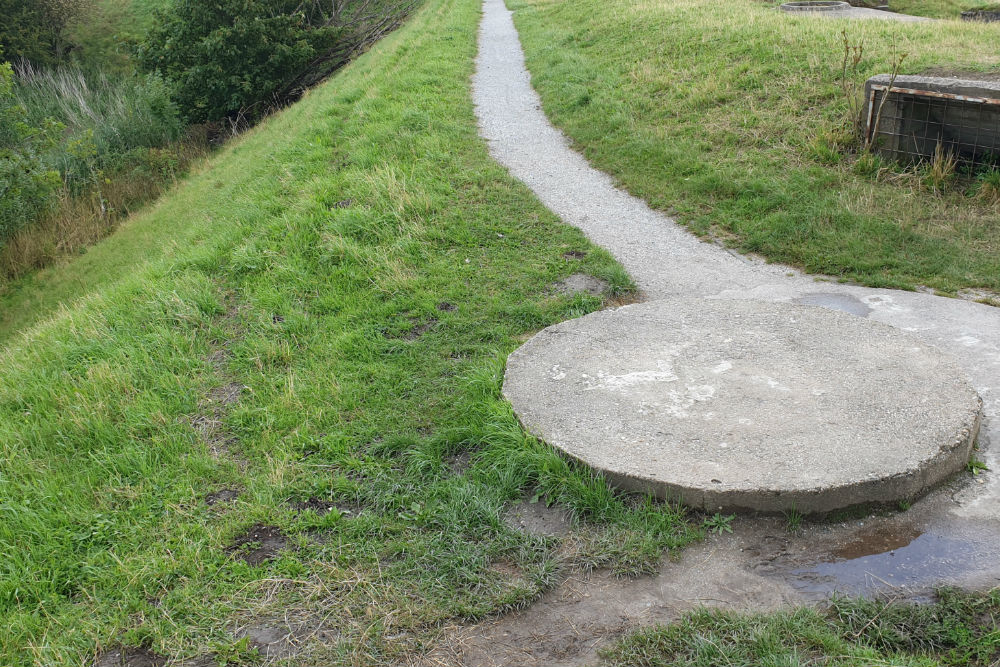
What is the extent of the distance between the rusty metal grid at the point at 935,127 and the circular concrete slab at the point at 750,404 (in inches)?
158

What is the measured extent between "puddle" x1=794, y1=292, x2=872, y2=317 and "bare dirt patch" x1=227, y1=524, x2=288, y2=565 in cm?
461

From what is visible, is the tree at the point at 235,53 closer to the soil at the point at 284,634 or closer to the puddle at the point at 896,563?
the soil at the point at 284,634

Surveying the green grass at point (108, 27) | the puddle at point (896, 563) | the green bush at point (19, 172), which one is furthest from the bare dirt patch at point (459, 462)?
the green grass at point (108, 27)

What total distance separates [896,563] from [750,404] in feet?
4.15

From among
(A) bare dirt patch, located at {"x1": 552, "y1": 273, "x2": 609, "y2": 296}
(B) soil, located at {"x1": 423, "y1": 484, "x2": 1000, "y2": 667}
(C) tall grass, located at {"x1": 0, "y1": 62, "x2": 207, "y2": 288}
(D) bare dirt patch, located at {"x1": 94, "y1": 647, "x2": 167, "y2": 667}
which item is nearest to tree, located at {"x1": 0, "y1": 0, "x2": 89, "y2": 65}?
(C) tall grass, located at {"x1": 0, "y1": 62, "x2": 207, "y2": 288}

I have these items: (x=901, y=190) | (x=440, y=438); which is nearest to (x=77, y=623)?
(x=440, y=438)

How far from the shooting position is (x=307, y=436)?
513 centimetres

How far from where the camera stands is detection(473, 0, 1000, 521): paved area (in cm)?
518

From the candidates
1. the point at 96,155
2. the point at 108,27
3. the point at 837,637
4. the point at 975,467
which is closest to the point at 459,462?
the point at 837,637

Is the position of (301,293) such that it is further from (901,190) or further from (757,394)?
(901,190)

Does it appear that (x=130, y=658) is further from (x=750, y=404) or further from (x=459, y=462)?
(x=750, y=404)

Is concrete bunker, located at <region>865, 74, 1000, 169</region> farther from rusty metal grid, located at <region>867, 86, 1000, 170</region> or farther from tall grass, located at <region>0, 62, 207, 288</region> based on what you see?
tall grass, located at <region>0, 62, 207, 288</region>

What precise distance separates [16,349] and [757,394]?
7137 millimetres

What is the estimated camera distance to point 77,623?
12.3ft
